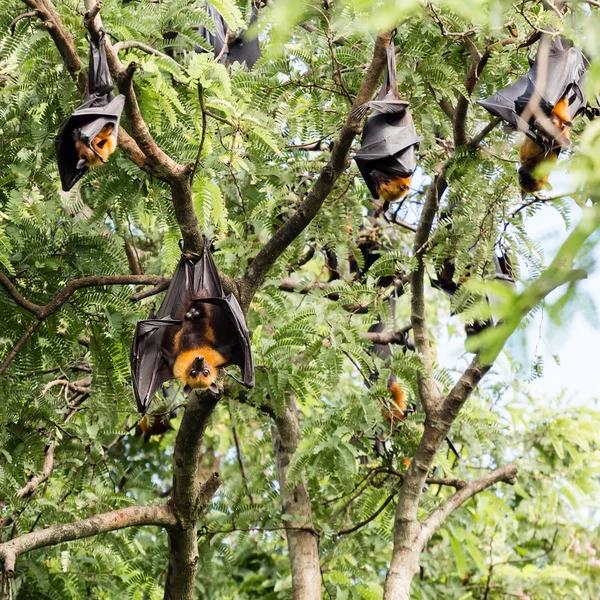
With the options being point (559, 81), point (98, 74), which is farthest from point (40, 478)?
point (559, 81)

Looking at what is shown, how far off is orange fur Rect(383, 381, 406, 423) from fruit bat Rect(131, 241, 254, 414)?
1552 millimetres

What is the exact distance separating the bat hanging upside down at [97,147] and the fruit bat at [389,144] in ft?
4.31

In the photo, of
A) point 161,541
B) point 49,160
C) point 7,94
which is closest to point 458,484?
point 161,541

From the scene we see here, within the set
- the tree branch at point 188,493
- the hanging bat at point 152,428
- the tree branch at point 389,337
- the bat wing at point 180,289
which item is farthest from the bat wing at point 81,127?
the hanging bat at point 152,428

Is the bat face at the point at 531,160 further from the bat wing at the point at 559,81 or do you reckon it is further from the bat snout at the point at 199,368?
the bat snout at the point at 199,368

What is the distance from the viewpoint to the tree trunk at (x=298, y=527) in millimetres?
5906

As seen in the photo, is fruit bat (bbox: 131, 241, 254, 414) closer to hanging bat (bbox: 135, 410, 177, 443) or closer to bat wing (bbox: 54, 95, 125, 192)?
bat wing (bbox: 54, 95, 125, 192)

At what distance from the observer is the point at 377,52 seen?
391cm

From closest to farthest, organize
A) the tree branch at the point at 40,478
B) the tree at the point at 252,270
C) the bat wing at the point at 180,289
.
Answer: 1. the tree at the point at 252,270
2. the bat wing at the point at 180,289
3. the tree branch at the point at 40,478

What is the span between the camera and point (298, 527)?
607cm

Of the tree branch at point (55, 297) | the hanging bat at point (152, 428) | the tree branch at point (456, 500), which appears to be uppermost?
the hanging bat at point (152, 428)

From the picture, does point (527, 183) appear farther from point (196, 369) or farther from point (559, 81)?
point (196, 369)

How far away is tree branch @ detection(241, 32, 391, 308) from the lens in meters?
3.96

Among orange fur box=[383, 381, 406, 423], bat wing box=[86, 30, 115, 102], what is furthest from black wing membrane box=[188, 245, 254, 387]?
orange fur box=[383, 381, 406, 423]
